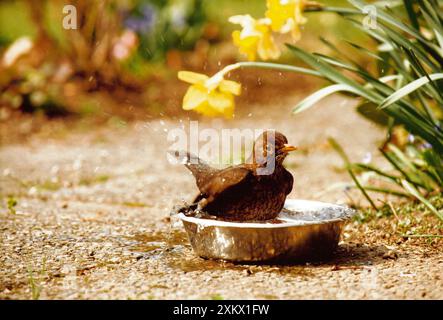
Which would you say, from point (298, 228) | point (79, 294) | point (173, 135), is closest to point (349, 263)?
point (298, 228)

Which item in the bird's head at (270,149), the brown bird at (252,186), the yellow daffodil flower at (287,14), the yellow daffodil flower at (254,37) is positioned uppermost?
the yellow daffodil flower at (287,14)

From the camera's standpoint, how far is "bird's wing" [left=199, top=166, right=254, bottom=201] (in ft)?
8.66

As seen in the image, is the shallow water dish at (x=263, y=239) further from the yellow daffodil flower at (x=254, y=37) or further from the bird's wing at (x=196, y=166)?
the yellow daffodil flower at (x=254, y=37)

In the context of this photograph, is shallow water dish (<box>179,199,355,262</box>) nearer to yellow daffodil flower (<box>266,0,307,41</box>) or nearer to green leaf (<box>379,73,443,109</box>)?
green leaf (<box>379,73,443,109</box>)

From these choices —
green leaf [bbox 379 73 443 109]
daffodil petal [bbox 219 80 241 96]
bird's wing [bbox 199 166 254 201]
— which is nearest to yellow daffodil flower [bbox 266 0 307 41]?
daffodil petal [bbox 219 80 241 96]

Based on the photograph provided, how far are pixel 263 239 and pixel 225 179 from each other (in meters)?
0.28

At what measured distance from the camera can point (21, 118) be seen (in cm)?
678

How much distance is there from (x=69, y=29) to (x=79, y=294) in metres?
5.52

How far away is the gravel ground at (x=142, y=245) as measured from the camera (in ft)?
7.74

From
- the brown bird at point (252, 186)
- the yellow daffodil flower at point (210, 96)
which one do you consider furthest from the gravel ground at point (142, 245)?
the yellow daffodil flower at point (210, 96)

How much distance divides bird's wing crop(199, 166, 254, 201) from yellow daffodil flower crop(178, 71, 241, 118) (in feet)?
0.70

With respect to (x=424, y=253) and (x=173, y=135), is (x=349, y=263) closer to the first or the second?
(x=424, y=253)

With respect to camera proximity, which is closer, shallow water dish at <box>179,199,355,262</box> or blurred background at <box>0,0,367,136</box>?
shallow water dish at <box>179,199,355,262</box>

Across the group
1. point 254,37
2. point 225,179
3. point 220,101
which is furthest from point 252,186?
A: point 254,37
